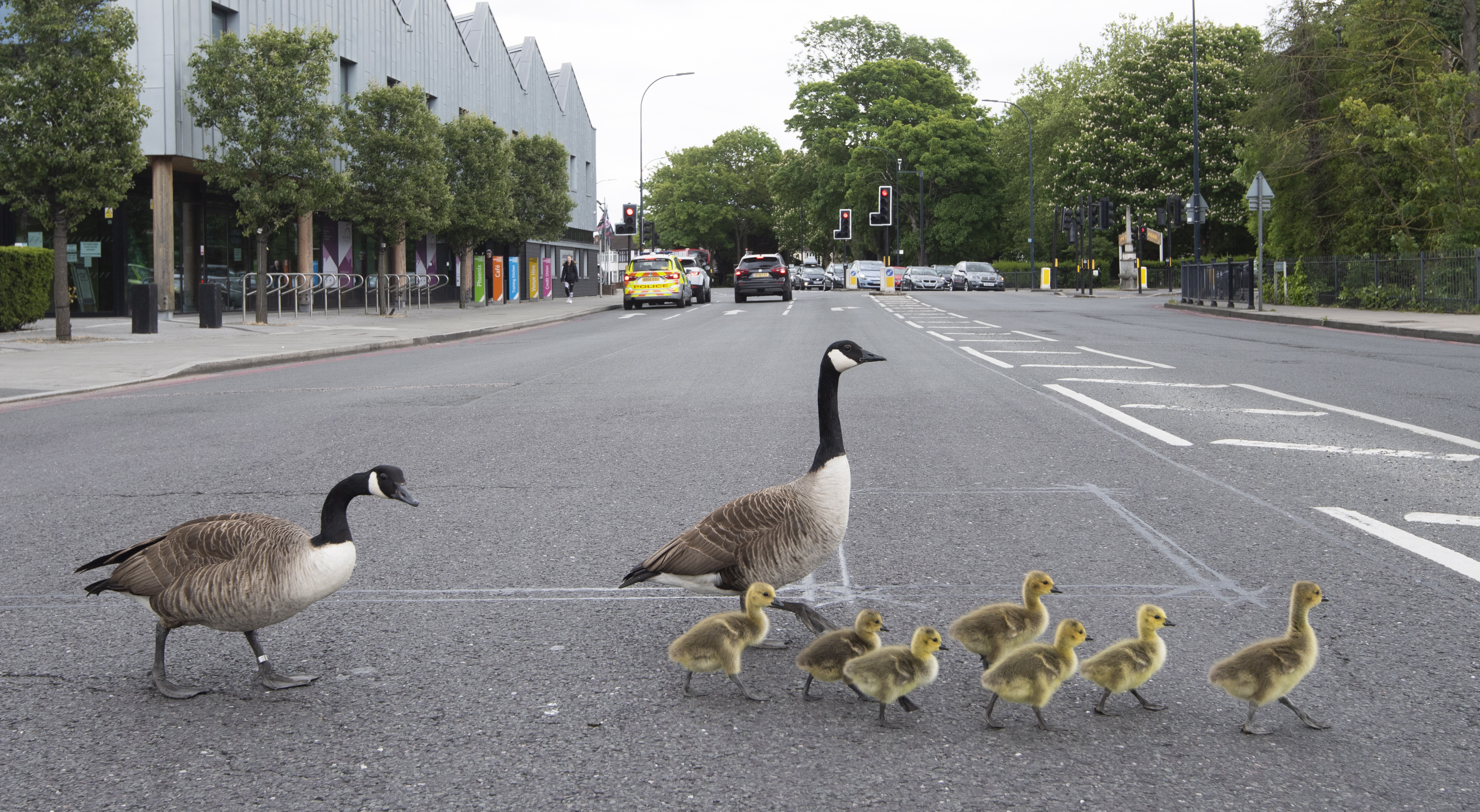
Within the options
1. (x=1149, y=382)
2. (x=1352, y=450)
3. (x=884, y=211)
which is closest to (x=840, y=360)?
(x=1352, y=450)

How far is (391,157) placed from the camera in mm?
33625

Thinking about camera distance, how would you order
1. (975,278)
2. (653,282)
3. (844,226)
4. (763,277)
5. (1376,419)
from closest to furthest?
(1376,419), (653,282), (763,277), (975,278), (844,226)

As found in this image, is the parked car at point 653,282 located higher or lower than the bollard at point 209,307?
higher

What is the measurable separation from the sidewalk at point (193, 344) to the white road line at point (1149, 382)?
37.8 feet

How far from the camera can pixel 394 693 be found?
3.68 meters

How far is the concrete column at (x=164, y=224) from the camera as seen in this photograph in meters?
29.6

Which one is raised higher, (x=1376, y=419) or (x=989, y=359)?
(x=989, y=359)

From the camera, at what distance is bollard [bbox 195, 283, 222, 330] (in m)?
27.1

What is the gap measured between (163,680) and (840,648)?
2016 mm

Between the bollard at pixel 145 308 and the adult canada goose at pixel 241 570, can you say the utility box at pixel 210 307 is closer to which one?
the bollard at pixel 145 308

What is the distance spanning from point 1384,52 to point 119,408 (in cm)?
3222

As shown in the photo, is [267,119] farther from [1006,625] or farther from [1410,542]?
[1006,625]

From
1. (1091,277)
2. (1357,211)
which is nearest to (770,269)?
(1091,277)

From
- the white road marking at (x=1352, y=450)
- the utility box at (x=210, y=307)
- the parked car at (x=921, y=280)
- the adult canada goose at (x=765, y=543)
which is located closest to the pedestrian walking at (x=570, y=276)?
the parked car at (x=921, y=280)
